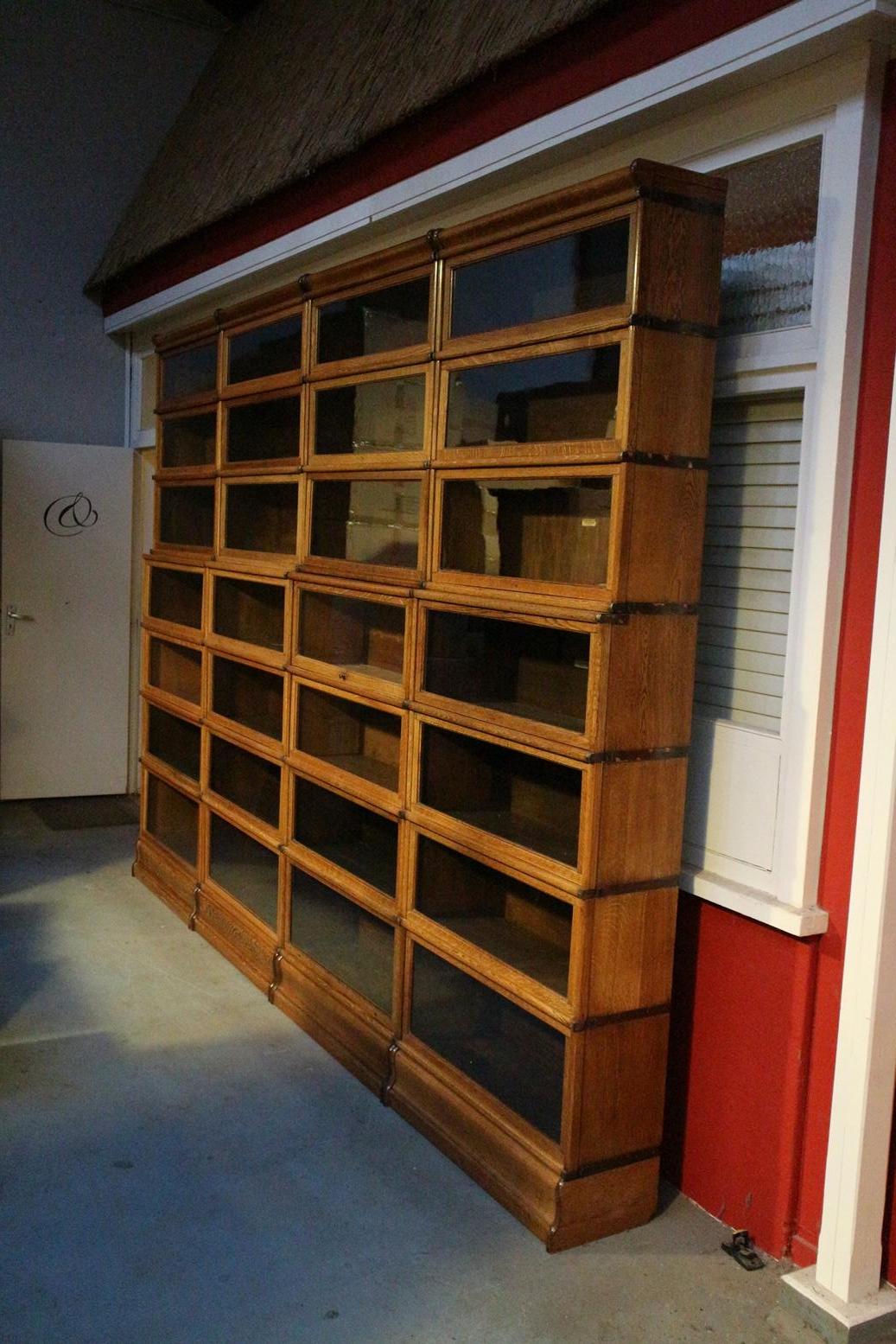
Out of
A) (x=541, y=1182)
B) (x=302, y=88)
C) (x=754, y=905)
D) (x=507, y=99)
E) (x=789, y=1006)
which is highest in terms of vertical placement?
(x=302, y=88)

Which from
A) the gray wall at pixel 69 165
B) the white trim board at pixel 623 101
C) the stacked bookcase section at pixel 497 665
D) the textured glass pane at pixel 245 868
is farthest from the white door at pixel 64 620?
the stacked bookcase section at pixel 497 665

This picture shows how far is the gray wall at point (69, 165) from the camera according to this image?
20.2 feet

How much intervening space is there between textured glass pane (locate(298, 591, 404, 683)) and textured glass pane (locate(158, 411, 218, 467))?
1060mm

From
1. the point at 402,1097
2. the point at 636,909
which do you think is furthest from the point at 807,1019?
the point at 402,1097

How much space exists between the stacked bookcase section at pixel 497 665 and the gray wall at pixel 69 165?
2755 mm

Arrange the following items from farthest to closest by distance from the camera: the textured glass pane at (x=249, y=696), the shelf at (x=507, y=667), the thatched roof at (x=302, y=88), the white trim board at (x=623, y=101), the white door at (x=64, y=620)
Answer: the white door at (x=64, y=620), the textured glass pane at (x=249, y=696), the thatched roof at (x=302, y=88), the shelf at (x=507, y=667), the white trim board at (x=623, y=101)

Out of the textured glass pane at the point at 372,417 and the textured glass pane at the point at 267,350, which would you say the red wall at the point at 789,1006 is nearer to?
the textured glass pane at the point at 372,417

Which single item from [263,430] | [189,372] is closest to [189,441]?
[189,372]

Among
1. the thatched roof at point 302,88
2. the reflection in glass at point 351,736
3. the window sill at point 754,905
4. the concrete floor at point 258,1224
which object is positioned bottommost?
the concrete floor at point 258,1224

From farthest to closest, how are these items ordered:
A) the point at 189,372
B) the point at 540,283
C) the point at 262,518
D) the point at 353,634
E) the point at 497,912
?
the point at 189,372, the point at 262,518, the point at 353,634, the point at 497,912, the point at 540,283

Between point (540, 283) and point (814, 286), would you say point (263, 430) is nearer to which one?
point (540, 283)

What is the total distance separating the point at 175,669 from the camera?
5.01 metres

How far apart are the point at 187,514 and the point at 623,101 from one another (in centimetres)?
250

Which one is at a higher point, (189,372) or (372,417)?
(189,372)
